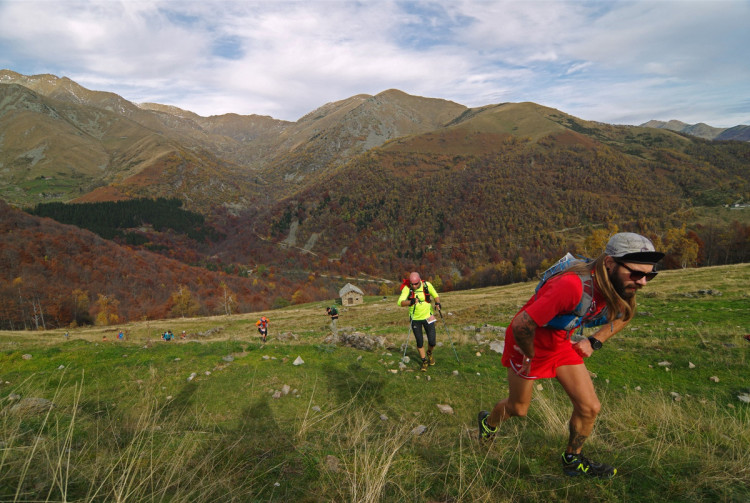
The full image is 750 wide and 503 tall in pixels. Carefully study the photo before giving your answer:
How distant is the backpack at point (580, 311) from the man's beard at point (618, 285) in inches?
8.4

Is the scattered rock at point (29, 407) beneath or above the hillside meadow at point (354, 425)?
above

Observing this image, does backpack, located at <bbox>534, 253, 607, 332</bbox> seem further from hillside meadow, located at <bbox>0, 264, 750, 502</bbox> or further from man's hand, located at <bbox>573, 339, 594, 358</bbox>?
hillside meadow, located at <bbox>0, 264, 750, 502</bbox>

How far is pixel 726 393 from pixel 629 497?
19.0 feet

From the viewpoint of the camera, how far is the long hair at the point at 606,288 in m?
3.27

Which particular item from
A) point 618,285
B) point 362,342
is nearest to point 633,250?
point 618,285

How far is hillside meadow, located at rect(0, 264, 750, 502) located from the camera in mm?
2893

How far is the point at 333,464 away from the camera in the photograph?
11.2 ft

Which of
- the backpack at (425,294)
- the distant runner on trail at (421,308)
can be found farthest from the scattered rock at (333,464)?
the backpack at (425,294)

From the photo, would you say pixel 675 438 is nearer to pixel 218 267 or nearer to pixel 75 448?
pixel 75 448

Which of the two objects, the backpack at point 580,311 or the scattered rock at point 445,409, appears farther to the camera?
the scattered rock at point 445,409

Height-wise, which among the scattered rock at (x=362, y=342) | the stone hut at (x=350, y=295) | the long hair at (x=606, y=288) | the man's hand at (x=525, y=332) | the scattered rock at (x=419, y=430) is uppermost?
the long hair at (x=606, y=288)

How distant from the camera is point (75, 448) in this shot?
350 centimetres

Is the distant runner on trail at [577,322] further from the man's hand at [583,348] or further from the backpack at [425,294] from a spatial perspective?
the backpack at [425,294]

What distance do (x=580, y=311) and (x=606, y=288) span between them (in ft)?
1.15
